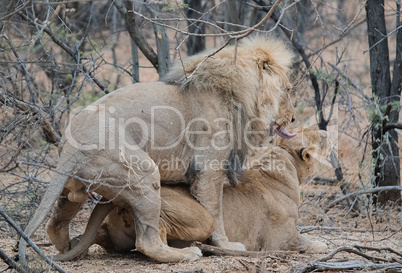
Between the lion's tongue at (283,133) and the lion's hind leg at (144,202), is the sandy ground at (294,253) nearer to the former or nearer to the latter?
the lion's hind leg at (144,202)

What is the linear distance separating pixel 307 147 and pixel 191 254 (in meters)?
1.65

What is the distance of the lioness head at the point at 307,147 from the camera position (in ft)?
17.6

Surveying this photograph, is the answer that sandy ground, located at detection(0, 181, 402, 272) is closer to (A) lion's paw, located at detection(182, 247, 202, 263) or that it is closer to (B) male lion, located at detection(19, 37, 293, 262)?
(A) lion's paw, located at detection(182, 247, 202, 263)

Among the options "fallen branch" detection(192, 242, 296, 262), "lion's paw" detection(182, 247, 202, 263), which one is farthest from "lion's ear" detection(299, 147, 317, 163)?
"lion's paw" detection(182, 247, 202, 263)

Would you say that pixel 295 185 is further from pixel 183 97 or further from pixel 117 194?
pixel 117 194

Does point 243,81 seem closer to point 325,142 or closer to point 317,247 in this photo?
point 325,142

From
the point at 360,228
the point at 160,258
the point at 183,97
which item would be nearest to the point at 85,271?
the point at 160,258

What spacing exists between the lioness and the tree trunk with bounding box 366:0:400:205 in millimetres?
1650

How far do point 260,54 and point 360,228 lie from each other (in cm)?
240

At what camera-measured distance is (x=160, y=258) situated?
4.33 metres

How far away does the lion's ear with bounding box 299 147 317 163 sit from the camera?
5.34m

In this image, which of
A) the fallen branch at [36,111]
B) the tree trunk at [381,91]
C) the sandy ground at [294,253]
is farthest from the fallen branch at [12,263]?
the tree trunk at [381,91]

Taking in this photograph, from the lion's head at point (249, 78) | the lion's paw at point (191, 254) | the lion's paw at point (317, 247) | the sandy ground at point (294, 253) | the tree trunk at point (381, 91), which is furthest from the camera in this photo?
the tree trunk at point (381, 91)

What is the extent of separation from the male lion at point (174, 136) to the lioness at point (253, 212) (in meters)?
0.16
